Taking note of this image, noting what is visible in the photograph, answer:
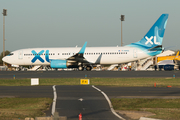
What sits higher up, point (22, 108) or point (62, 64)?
point (62, 64)

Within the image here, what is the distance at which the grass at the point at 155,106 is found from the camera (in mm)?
11461

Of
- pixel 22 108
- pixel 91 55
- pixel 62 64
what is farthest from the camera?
pixel 91 55

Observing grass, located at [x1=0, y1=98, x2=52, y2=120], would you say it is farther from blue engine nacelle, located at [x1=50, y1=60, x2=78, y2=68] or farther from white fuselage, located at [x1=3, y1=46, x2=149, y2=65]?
white fuselage, located at [x1=3, y1=46, x2=149, y2=65]

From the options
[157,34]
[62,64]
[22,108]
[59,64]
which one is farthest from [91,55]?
[22,108]

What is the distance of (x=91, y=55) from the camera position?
51.0m

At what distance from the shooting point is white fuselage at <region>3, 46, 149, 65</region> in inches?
1949

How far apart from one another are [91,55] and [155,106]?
37582 mm

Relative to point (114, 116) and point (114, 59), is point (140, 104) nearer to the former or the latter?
point (114, 116)

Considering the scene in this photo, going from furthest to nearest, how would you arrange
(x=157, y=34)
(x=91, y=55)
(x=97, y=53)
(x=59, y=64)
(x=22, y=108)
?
(x=91, y=55) < (x=97, y=53) < (x=157, y=34) < (x=59, y=64) < (x=22, y=108)

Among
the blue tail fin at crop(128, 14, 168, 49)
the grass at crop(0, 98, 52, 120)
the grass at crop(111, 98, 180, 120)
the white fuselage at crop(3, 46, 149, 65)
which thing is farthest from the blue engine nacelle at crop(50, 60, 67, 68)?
the grass at crop(111, 98, 180, 120)

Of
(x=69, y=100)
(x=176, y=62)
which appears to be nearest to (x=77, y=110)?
(x=69, y=100)

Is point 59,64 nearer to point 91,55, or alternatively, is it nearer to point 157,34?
point 91,55

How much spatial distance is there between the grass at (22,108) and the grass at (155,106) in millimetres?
3548

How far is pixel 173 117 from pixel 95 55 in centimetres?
4030
